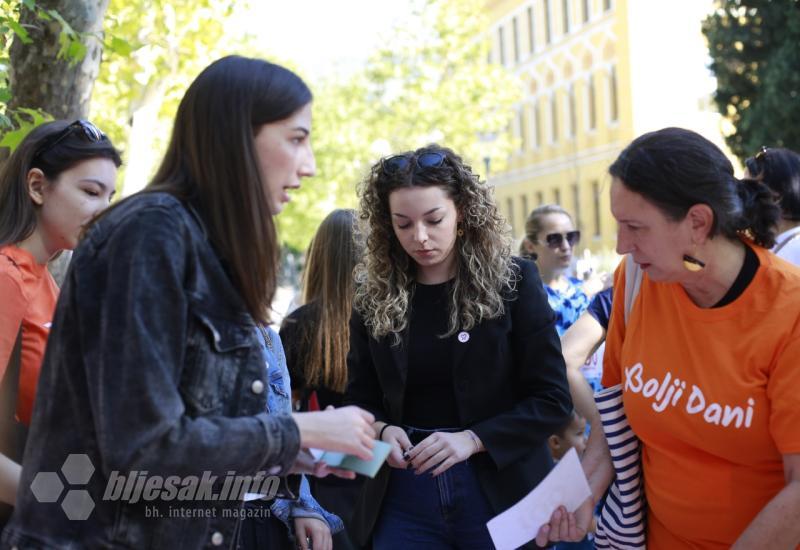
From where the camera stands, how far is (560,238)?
265 inches

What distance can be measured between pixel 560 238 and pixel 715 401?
4119 mm

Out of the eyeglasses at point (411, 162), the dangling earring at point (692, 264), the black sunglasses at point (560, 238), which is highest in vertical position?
the eyeglasses at point (411, 162)

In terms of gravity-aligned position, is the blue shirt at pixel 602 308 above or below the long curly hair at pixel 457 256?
below

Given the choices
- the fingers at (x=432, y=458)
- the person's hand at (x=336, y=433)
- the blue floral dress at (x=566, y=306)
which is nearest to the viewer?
the person's hand at (x=336, y=433)

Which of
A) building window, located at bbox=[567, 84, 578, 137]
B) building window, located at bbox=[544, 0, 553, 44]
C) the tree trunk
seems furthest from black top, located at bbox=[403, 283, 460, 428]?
building window, located at bbox=[544, 0, 553, 44]

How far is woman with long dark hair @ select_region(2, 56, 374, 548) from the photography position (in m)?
1.89

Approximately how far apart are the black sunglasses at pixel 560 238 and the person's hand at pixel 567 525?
3.76 m

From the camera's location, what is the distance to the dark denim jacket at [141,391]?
188cm

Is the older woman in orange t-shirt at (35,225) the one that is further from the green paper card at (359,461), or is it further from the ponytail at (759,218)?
the ponytail at (759,218)

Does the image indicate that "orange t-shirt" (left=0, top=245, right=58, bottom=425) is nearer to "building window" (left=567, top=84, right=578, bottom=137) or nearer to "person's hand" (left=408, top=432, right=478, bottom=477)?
"person's hand" (left=408, top=432, right=478, bottom=477)

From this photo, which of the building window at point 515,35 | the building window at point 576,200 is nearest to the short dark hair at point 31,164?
the building window at point 576,200

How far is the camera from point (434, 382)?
3.52 metres

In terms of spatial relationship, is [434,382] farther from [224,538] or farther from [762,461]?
[224,538]

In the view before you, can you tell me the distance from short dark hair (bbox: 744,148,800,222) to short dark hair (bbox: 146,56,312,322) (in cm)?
236
